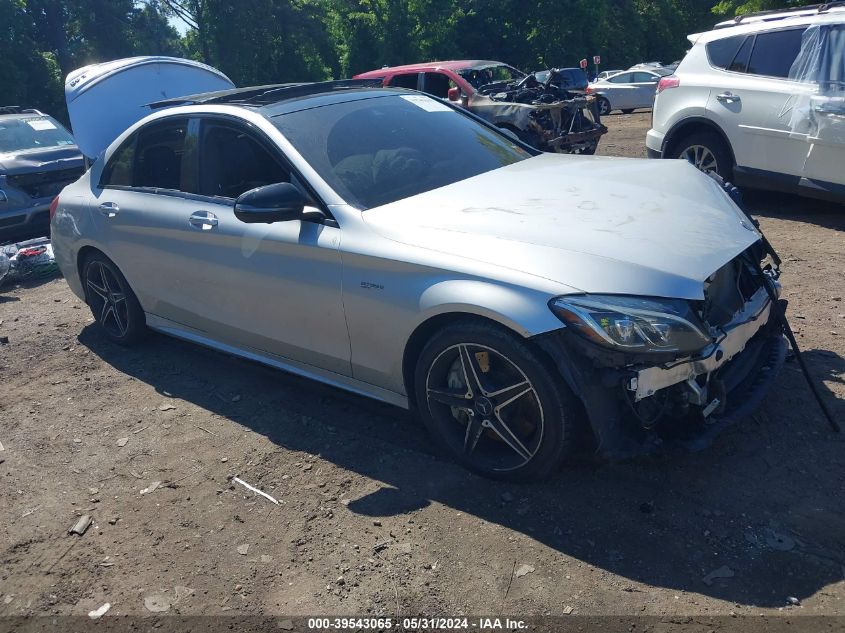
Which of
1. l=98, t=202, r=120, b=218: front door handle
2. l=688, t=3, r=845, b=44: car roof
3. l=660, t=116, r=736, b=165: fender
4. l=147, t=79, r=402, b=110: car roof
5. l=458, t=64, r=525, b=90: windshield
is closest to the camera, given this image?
l=147, t=79, r=402, b=110: car roof

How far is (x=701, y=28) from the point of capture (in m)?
46.7

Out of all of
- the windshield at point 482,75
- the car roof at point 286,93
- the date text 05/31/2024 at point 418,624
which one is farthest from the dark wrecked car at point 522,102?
the date text 05/31/2024 at point 418,624

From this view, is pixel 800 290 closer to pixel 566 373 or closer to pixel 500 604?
pixel 566 373

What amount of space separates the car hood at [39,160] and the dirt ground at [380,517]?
5.59 metres

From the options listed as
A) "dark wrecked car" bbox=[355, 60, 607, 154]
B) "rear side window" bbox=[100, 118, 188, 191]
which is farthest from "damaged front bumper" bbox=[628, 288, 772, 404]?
"dark wrecked car" bbox=[355, 60, 607, 154]

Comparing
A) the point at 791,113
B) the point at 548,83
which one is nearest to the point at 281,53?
the point at 548,83

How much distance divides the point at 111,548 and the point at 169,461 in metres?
0.73

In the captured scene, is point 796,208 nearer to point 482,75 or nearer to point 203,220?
point 203,220

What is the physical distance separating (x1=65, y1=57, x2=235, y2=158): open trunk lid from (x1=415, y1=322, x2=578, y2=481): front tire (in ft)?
19.7

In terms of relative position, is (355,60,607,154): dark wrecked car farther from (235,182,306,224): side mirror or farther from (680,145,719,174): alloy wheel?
(235,182,306,224): side mirror

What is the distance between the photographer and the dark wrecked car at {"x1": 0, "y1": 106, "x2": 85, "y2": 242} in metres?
9.25

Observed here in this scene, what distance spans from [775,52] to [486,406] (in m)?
5.84

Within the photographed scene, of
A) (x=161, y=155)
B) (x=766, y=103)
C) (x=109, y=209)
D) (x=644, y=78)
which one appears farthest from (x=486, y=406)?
(x=644, y=78)

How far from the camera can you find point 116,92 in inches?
344
